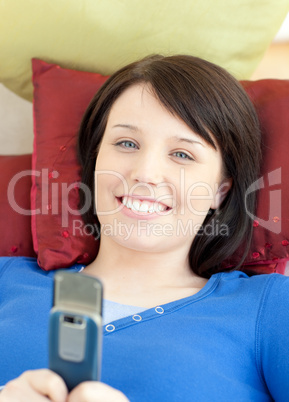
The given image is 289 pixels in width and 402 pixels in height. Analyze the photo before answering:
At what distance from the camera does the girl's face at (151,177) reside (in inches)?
45.0

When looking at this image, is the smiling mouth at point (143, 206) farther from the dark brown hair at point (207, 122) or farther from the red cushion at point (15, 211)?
the red cushion at point (15, 211)

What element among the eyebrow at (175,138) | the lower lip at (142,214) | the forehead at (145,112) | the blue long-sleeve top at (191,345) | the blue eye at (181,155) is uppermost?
the forehead at (145,112)

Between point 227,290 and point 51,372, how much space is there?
2.03 feet

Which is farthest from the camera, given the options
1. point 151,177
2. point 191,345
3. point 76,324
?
point 151,177

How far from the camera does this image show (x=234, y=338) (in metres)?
1.04

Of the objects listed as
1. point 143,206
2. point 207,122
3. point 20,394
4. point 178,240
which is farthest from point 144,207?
point 20,394

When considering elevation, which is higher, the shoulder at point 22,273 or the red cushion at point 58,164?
the red cushion at point 58,164

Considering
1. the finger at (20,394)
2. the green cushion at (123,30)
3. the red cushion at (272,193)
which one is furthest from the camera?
A: the green cushion at (123,30)

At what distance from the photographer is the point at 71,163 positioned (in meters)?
1.41

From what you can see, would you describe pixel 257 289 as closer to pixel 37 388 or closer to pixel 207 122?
pixel 207 122

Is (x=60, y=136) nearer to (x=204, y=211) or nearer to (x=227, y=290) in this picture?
(x=204, y=211)

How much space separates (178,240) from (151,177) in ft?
0.61

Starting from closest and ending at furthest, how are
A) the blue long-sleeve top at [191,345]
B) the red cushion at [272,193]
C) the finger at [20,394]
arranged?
the finger at [20,394] < the blue long-sleeve top at [191,345] < the red cushion at [272,193]

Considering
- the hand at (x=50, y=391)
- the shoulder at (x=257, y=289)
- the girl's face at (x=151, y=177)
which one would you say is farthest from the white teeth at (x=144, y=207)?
the hand at (x=50, y=391)
